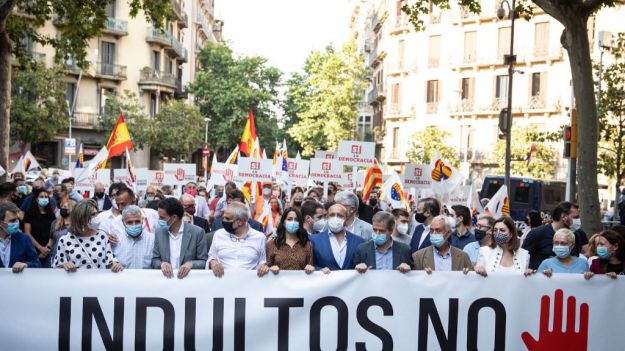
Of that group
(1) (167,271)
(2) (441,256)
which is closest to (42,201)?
(1) (167,271)

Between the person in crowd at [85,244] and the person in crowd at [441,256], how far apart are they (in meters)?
2.54

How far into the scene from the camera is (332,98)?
217 ft

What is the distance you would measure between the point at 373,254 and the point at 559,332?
5.27 feet

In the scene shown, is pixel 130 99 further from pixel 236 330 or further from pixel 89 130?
pixel 236 330

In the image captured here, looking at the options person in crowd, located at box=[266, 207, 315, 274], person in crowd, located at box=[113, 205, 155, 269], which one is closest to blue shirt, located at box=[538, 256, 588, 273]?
person in crowd, located at box=[266, 207, 315, 274]

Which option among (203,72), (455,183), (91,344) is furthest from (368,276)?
(203,72)

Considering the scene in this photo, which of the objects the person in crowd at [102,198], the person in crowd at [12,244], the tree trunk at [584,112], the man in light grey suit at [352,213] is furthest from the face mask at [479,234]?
the person in crowd at [102,198]

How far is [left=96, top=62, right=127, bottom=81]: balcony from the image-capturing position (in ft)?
194

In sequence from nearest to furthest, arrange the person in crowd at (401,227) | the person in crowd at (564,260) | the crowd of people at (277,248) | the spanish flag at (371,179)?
1. the crowd of people at (277,248)
2. the person in crowd at (564,260)
3. the person in crowd at (401,227)
4. the spanish flag at (371,179)

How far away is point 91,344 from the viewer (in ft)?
23.4

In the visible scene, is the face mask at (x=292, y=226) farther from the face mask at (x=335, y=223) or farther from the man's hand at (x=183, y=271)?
the man's hand at (x=183, y=271)

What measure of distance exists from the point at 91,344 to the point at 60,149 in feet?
170

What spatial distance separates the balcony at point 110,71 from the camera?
194 ft

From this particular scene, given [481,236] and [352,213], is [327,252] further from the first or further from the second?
[481,236]
